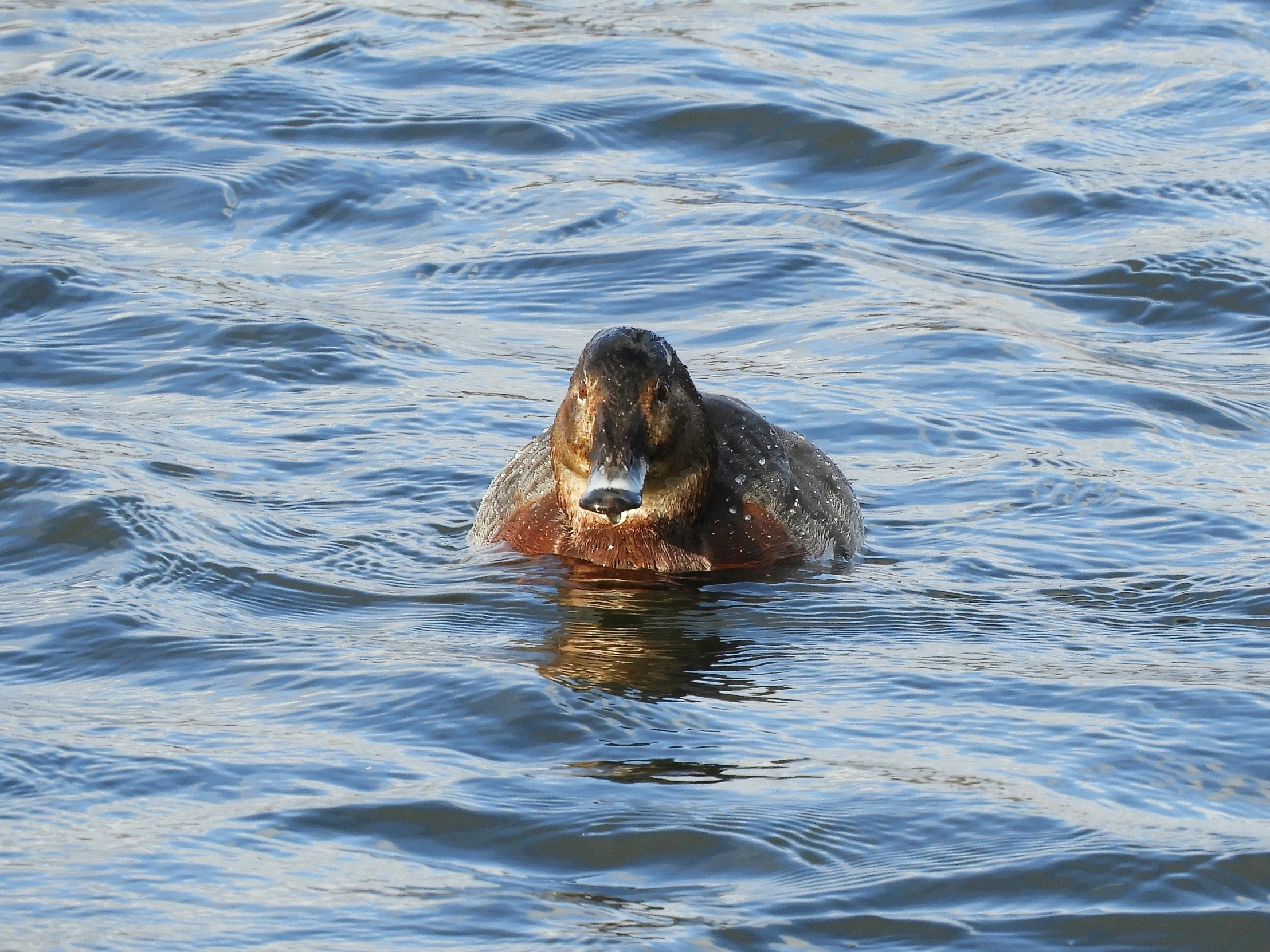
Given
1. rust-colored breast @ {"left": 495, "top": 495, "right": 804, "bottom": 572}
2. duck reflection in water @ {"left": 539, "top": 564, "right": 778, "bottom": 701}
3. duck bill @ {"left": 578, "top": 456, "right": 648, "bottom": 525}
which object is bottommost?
duck reflection in water @ {"left": 539, "top": 564, "right": 778, "bottom": 701}

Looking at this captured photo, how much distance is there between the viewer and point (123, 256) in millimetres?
14031

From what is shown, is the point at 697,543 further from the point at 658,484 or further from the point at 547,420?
the point at 547,420

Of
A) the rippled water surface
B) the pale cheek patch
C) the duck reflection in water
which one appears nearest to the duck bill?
the pale cheek patch

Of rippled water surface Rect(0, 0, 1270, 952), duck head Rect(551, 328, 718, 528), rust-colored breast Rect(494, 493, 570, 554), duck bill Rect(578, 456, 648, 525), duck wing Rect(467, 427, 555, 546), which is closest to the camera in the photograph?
rippled water surface Rect(0, 0, 1270, 952)

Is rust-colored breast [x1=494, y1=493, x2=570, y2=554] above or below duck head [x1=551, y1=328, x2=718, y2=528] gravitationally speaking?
below

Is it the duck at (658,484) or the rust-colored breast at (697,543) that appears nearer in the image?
the duck at (658,484)

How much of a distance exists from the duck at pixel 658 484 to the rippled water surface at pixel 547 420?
0.20 metres

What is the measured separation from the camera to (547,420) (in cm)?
1144

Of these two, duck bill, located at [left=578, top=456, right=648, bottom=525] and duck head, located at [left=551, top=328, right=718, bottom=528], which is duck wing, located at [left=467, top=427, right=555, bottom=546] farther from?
duck bill, located at [left=578, top=456, right=648, bottom=525]

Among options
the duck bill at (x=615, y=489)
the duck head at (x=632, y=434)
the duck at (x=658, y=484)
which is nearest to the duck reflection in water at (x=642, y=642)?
the duck at (x=658, y=484)

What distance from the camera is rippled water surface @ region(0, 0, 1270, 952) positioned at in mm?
6055

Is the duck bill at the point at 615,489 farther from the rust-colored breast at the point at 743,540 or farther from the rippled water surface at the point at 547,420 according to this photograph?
the rust-colored breast at the point at 743,540

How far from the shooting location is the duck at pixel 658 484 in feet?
28.0

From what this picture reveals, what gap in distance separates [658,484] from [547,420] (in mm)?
2625
